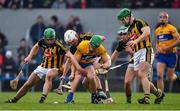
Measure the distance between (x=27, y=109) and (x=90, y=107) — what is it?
1505 millimetres

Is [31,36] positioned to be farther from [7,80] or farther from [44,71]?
[44,71]

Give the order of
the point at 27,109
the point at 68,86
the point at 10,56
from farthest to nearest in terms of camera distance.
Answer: the point at 10,56 → the point at 68,86 → the point at 27,109

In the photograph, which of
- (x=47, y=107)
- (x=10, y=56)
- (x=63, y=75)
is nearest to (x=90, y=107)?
(x=47, y=107)

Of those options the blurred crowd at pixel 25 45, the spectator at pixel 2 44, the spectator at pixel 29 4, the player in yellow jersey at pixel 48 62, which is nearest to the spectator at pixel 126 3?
the blurred crowd at pixel 25 45

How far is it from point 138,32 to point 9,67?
38.9 ft

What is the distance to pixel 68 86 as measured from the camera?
20.8 meters

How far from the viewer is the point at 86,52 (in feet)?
67.3

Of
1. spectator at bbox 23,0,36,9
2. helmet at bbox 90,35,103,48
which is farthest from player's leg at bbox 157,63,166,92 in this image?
spectator at bbox 23,0,36,9

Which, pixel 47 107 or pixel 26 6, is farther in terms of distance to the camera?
pixel 26 6

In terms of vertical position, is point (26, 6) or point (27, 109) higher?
point (26, 6)

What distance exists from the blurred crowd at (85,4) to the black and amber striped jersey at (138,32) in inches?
464

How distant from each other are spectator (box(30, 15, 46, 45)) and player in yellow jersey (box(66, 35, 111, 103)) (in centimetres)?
1097

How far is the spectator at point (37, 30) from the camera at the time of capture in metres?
31.7

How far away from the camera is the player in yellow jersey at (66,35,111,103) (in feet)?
66.8
